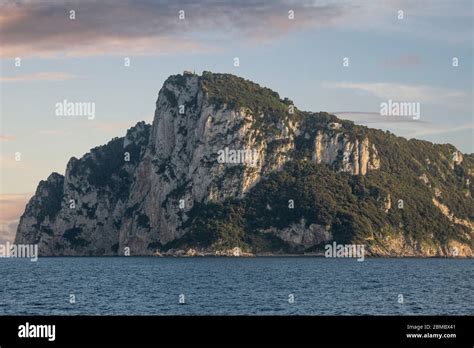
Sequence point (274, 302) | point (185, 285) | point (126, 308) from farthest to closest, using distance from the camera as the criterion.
A: point (185, 285), point (274, 302), point (126, 308)

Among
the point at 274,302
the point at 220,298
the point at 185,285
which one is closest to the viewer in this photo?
the point at 274,302
